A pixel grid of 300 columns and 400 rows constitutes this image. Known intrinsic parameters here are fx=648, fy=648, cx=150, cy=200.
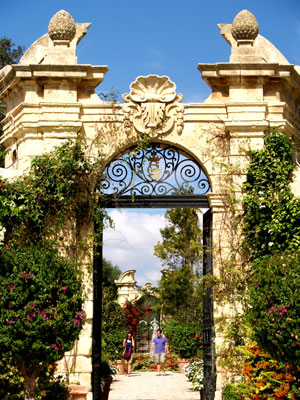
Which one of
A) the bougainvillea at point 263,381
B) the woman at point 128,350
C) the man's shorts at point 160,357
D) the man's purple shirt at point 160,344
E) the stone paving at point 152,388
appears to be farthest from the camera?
the woman at point 128,350

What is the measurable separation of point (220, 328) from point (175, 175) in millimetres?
2436

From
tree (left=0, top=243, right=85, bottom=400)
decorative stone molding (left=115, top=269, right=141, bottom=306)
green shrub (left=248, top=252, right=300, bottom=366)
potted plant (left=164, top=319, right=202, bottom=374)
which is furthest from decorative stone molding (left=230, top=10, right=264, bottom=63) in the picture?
decorative stone molding (left=115, top=269, right=141, bottom=306)

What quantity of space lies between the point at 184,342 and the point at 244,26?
10.2 meters

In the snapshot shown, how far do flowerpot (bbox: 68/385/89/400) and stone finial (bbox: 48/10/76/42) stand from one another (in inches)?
204

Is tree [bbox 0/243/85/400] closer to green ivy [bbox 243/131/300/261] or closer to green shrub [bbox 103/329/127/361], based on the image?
green ivy [bbox 243/131/300/261]

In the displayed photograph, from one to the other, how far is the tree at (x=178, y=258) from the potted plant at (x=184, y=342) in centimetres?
213

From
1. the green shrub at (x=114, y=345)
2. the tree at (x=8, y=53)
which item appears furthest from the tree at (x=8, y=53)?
the green shrub at (x=114, y=345)

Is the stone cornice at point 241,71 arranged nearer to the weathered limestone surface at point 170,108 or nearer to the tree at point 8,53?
the weathered limestone surface at point 170,108

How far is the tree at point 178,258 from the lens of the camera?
→ 21125mm

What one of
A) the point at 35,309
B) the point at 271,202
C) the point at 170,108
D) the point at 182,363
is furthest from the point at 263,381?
the point at 182,363

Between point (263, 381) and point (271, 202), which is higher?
point (271, 202)

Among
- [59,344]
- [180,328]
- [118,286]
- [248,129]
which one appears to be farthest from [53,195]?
[118,286]

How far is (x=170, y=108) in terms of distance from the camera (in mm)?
9984

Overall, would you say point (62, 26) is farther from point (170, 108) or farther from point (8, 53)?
point (8, 53)
